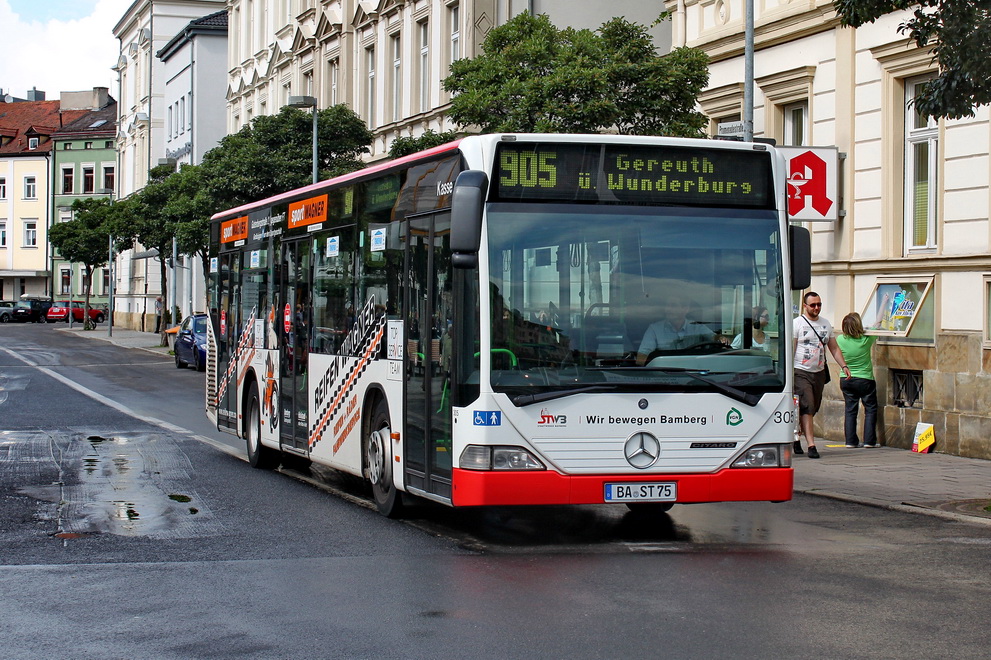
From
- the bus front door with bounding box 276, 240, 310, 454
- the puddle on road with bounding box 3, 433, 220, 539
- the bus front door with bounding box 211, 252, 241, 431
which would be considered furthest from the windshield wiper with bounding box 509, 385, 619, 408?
the bus front door with bounding box 211, 252, 241, 431

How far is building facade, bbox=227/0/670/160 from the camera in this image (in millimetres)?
32344

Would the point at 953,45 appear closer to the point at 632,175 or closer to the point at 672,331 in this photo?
the point at 632,175

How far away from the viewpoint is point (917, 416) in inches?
685

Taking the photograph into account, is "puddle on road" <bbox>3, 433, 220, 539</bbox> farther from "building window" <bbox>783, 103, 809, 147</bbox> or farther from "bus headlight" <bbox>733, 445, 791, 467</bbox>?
"building window" <bbox>783, 103, 809, 147</bbox>

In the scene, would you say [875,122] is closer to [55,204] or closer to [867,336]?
[867,336]

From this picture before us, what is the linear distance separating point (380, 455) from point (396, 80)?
89.7 ft

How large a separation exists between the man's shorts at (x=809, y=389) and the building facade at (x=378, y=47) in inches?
510

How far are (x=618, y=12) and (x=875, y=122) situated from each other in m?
14.9

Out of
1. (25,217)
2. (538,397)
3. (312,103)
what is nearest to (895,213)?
(538,397)

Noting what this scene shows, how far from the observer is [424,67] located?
35.7 m

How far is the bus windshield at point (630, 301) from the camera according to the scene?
9391 millimetres

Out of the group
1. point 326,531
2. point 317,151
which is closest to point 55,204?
point 317,151

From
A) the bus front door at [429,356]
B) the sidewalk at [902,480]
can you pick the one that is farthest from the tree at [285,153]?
the bus front door at [429,356]

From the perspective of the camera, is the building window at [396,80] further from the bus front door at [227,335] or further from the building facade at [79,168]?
the building facade at [79,168]
